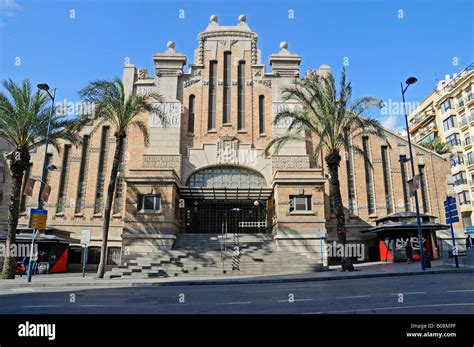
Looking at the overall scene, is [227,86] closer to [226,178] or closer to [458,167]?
[226,178]

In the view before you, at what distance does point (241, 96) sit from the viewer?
31.8 m

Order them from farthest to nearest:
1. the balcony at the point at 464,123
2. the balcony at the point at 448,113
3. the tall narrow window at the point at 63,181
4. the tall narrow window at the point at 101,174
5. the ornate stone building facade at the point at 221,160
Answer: the balcony at the point at 448,113, the balcony at the point at 464,123, the tall narrow window at the point at 101,174, the tall narrow window at the point at 63,181, the ornate stone building facade at the point at 221,160

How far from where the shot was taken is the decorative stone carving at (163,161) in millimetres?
28806

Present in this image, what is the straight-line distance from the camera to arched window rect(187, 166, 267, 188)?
29.1 metres

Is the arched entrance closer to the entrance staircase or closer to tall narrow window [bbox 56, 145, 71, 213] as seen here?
the entrance staircase

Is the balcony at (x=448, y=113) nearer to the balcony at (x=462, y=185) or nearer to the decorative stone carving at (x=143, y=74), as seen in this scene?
the balcony at (x=462, y=185)

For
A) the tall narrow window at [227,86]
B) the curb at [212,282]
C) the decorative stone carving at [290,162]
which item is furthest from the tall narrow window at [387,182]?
the tall narrow window at [227,86]

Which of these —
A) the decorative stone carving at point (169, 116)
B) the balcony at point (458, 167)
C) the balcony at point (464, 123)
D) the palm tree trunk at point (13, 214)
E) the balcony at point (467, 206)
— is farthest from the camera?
the balcony at point (458, 167)

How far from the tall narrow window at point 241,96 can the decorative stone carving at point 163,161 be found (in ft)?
20.8

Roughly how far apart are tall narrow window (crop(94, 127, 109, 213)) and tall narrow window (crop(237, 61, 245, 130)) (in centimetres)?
1273

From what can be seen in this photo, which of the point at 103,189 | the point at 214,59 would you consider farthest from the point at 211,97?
the point at 103,189

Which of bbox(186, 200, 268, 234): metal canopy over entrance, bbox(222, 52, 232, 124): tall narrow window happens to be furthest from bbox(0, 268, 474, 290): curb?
bbox(222, 52, 232, 124): tall narrow window
